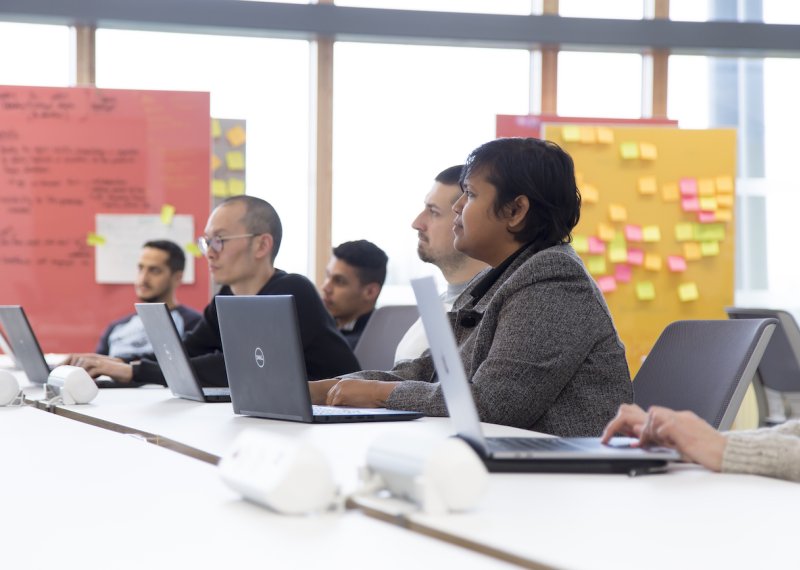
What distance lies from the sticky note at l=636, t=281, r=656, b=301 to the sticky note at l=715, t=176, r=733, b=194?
630mm

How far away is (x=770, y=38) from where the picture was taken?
18.9ft

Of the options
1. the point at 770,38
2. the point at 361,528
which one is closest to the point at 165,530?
the point at 361,528

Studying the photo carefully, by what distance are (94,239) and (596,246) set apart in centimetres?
255

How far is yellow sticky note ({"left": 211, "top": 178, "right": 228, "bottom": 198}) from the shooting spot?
17.2 feet

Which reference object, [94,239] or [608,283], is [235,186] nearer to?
[94,239]

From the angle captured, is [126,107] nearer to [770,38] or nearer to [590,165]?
[590,165]

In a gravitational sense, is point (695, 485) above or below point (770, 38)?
below

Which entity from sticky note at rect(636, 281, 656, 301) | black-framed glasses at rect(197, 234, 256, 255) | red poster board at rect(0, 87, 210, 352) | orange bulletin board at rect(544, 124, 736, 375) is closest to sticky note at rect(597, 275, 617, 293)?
orange bulletin board at rect(544, 124, 736, 375)

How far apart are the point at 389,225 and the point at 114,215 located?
4.98 feet

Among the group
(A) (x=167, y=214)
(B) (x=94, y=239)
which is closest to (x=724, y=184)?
(A) (x=167, y=214)

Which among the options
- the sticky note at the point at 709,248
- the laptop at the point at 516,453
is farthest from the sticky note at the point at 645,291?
the laptop at the point at 516,453

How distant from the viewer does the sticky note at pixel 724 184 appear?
5.42 meters

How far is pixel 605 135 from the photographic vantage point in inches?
210

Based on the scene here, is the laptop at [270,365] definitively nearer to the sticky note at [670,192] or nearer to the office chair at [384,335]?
the office chair at [384,335]
